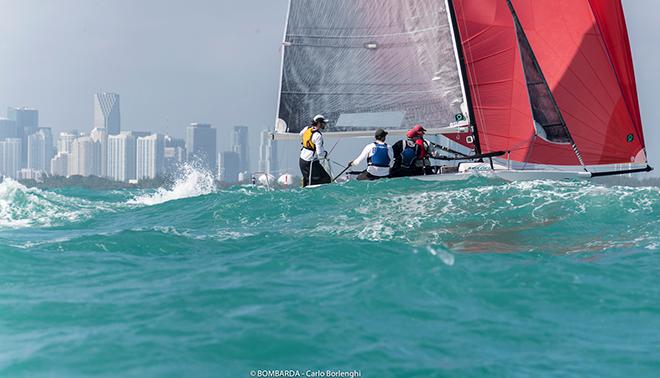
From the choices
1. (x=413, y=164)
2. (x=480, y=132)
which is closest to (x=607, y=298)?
(x=413, y=164)

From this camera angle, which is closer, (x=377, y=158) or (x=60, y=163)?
(x=377, y=158)

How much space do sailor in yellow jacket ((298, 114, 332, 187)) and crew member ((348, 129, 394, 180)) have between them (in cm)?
91

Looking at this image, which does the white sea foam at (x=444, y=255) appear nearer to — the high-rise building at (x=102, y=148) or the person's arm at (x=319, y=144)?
the person's arm at (x=319, y=144)

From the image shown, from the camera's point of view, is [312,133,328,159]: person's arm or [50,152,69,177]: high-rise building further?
[50,152,69,177]: high-rise building

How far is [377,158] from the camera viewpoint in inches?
547

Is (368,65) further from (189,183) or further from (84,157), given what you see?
(84,157)

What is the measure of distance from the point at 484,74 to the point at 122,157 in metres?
171

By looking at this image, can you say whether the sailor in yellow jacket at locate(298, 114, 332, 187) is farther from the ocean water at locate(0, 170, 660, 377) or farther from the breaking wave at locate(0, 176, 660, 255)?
the ocean water at locate(0, 170, 660, 377)

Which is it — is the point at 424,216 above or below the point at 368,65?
below

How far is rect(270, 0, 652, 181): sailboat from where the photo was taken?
51.3 ft

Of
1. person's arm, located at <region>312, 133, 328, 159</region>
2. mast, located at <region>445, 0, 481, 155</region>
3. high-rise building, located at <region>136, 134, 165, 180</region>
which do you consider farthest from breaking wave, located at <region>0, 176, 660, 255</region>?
high-rise building, located at <region>136, 134, 165, 180</region>

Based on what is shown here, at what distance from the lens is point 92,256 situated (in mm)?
8273

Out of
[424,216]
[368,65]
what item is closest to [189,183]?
[368,65]

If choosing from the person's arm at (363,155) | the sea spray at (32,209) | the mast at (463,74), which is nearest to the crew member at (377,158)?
the person's arm at (363,155)
